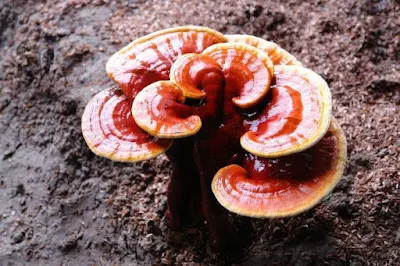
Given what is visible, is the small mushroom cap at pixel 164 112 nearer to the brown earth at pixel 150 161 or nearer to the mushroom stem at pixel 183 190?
the mushroom stem at pixel 183 190

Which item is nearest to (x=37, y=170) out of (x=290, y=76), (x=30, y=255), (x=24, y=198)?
(x=24, y=198)

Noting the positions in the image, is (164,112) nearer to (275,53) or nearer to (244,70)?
(244,70)

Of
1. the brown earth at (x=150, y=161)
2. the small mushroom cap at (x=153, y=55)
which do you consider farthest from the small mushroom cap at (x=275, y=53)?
the brown earth at (x=150, y=161)

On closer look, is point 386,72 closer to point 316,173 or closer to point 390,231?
point 390,231

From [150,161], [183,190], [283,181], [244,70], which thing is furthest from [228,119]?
[150,161]

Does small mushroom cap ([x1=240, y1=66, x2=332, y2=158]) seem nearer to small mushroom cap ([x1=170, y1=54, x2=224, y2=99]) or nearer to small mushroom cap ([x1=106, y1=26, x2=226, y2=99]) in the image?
small mushroom cap ([x1=170, y1=54, x2=224, y2=99])

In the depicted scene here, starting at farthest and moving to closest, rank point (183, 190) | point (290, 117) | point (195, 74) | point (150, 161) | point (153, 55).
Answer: point (150, 161) < point (183, 190) < point (153, 55) < point (195, 74) < point (290, 117)
